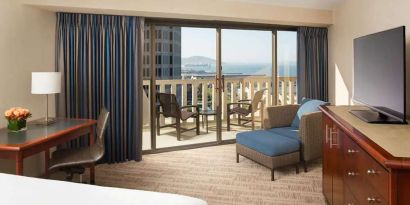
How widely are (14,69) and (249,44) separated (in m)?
3.19

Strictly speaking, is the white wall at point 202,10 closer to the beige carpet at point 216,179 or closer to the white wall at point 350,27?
the white wall at point 350,27

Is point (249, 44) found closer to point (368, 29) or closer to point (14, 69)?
point (368, 29)

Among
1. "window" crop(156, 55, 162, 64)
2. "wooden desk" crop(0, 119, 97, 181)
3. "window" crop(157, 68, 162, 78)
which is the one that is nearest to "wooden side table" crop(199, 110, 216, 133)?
"window" crop(157, 68, 162, 78)

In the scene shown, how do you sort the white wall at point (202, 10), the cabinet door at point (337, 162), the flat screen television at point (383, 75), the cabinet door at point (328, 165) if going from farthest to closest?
the white wall at point (202, 10), the cabinet door at point (328, 165), the cabinet door at point (337, 162), the flat screen television at point (383, 75)

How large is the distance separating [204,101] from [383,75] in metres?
3.13

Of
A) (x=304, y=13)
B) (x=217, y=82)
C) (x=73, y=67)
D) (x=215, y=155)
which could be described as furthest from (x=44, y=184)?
(x=304, y=13)

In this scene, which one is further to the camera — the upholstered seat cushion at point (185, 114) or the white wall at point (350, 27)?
the upholstered seat cushion at point (185, 114)

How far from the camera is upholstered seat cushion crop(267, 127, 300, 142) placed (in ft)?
11.0

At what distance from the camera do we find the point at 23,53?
Result: 9.72 ft

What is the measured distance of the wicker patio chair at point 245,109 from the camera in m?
4.81

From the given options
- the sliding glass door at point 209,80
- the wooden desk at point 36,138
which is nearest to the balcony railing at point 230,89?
the sliding glass door at point 209,80

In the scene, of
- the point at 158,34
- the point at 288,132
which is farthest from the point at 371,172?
the point at 158,34

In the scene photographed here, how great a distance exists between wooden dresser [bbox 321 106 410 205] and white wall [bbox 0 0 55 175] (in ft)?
9.39

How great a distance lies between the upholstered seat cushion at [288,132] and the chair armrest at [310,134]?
0.10 m
